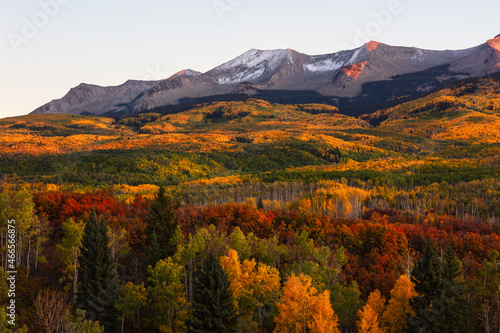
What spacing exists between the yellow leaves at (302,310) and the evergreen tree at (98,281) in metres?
26.9

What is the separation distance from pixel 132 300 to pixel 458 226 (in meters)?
106

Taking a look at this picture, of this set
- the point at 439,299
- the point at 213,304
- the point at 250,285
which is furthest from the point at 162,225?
the point at 439,299

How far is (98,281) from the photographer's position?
62812mm

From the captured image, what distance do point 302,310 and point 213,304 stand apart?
45.7 feet

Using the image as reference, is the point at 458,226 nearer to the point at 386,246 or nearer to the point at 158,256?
the point at 386,246

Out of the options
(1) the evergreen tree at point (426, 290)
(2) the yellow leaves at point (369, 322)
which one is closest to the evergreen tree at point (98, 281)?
(2) the yellow leaves at point (369, 322)

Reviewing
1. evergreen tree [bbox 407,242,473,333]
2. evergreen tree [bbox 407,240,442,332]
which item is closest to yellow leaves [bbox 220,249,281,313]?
evergreen tree [bbox 407,240,442,332]

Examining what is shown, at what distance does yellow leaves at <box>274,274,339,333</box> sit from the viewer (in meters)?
58.1

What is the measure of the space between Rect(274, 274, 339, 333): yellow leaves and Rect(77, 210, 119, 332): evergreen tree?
2691 cm

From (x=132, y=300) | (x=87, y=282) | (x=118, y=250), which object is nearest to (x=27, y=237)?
(x=118, y=250)

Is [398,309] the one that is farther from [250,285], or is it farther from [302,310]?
[250,285]

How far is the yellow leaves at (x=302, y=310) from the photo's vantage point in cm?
5806

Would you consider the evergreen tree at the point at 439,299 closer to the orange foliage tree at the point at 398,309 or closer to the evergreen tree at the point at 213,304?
the orange foliage tree at the point at 398,309

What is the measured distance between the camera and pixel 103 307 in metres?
63.6
